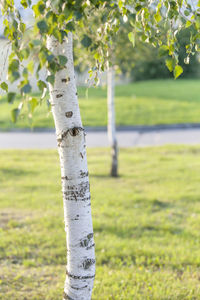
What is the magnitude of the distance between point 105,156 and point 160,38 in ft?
28.0

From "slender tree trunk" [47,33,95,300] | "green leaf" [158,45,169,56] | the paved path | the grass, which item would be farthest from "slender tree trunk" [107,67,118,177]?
"green leaf" [158,45,169,56]

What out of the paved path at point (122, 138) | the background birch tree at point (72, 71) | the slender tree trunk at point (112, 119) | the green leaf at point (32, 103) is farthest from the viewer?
the paved path at point (122, 138)

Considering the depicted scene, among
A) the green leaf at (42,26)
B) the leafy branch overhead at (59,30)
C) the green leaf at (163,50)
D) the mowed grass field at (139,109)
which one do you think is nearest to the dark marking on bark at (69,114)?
the leafy branch overhead at (59,30)

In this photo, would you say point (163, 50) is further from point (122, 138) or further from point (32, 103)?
point (122, 138)

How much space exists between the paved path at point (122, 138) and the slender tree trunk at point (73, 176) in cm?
1035

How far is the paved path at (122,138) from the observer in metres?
13.6

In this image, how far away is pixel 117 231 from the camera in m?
5.91

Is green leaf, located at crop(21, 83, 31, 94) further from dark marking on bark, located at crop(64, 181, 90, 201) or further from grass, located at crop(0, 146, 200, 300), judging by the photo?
grass, located at crop(0, 146, 200, 300)

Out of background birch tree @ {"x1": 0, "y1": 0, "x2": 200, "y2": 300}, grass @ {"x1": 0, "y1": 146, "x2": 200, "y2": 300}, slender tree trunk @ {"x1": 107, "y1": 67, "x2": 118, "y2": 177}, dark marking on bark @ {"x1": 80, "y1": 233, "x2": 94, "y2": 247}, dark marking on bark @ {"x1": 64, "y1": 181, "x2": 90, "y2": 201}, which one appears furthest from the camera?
slender tree trunk @ {"x1": 107, "y1": 67, "x2": 118, "y2": 177}

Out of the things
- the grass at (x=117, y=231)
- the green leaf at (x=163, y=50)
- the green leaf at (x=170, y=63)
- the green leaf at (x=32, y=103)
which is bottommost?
the grass at (x=117, y=231)

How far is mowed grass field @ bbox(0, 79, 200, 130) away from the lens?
56.0 ft

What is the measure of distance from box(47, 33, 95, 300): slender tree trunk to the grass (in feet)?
3.52

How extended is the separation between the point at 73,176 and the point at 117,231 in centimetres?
327

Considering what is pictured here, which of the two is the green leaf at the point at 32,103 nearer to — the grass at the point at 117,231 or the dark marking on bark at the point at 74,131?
the dark marking on bark at the point at 74,131
